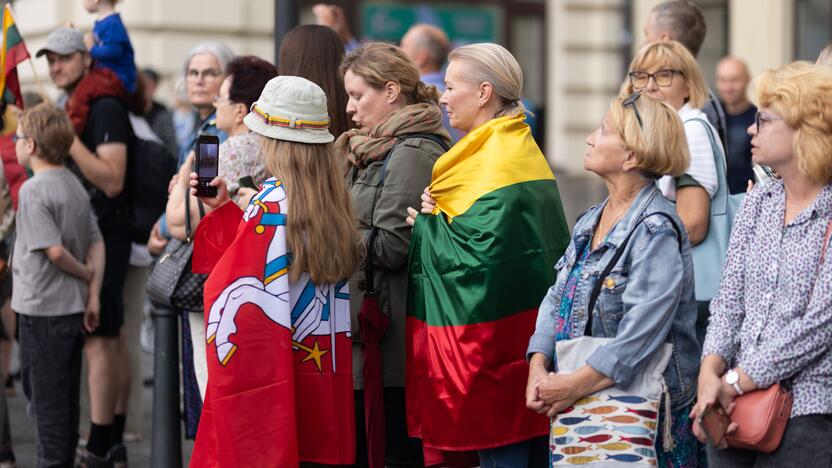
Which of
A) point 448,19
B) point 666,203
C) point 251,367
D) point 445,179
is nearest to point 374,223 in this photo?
point 445,179

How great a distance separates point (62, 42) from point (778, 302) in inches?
188

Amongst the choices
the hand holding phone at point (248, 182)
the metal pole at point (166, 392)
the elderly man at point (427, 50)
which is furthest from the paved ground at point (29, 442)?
the elderly man at point (427, 50)

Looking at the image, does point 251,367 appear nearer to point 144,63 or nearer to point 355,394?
point 355,394

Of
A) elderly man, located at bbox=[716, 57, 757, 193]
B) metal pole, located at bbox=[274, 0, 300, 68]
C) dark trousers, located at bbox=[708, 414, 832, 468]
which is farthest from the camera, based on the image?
elderly man, located at bbox=[716, 57, 757, 193]

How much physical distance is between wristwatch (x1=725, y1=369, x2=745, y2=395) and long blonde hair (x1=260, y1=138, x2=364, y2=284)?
4.69 feet

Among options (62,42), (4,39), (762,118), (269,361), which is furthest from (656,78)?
(4,39)

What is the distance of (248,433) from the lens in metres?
4.36

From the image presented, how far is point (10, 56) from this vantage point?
7.03m

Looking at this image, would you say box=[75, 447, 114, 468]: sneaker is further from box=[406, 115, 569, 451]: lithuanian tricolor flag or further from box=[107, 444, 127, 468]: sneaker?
box=[406, 115, 569, 451]: lithuanian tricolor flag

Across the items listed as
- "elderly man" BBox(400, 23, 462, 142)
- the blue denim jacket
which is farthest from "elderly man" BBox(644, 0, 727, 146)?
the blue denim jacket

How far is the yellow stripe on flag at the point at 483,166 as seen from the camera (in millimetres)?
4594

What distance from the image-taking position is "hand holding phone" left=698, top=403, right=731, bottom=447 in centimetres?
375

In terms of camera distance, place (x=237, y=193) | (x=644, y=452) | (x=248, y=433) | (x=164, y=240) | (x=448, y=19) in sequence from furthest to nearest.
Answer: (x=448, y=19), (x=164, y=240), (x=237, y=193), (x=248, y=433), (x=644, y=452)

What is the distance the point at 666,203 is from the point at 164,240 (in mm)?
2765
